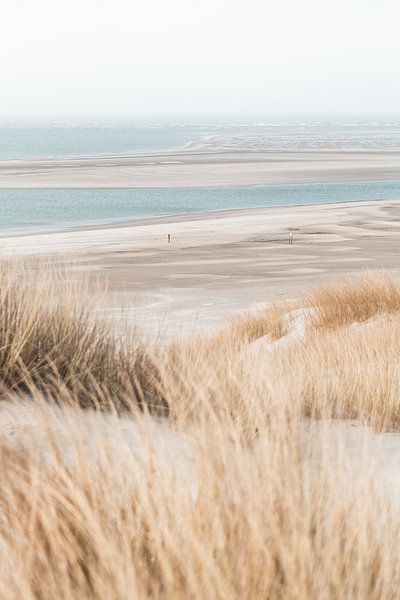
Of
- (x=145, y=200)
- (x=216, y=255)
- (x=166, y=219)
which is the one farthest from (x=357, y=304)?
(x=145, y=200)

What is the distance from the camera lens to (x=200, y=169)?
66.7m

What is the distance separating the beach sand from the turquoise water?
3657 mm

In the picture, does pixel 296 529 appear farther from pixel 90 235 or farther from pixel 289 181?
pixel 289 181

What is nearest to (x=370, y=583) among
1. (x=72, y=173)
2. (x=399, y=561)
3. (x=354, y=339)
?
(x=399, y=561)

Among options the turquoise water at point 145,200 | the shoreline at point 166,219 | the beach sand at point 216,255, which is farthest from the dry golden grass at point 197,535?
the turquoise water at point 145,200

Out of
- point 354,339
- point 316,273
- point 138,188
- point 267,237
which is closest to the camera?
point 354,339

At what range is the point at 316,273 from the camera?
2200 centimetres

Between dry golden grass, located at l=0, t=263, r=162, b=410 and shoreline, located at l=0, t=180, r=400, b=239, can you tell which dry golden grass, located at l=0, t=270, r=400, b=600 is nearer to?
dry golden grass, located at l=0, t=263, r=162, b=410

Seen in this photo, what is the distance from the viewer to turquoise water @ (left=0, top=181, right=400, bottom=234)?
40562 millimetres

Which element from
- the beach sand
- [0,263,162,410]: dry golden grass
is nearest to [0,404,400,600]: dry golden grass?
[0,263,162,410]: dry golden grass

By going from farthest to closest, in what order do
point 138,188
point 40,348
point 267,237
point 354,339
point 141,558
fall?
point 138,188, point 267,237, point 354,339, point 40,348, point 141,558

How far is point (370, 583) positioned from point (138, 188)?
2070 inches

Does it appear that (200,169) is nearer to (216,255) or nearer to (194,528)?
(216,255)

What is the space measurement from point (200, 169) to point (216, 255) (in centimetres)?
4122
